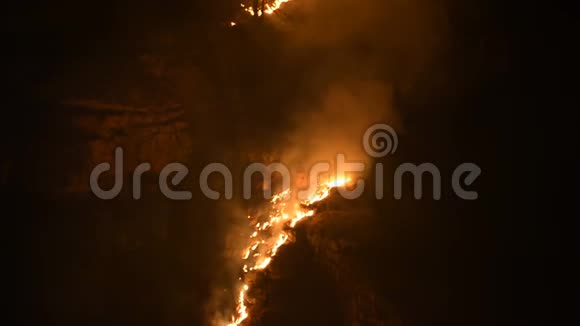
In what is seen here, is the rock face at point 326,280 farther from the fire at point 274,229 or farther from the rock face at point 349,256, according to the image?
the fire at point 274,229

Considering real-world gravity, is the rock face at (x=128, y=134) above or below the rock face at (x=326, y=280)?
above

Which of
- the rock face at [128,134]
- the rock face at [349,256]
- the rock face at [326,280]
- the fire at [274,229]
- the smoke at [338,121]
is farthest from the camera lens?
the smoke at [338,121]

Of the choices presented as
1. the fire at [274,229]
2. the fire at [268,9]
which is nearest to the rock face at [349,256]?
the fire at [274,229]

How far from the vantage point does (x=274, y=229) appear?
35.5 feet

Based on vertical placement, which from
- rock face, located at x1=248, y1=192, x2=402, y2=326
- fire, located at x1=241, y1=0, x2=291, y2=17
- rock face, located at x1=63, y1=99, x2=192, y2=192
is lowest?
rock face, located at x1=248, y1=192, x2=402, y2=326

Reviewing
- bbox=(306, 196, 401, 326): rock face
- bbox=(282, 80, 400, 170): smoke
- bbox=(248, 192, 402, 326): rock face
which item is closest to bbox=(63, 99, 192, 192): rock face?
bbox=(282, 80, 400, 170): smoke

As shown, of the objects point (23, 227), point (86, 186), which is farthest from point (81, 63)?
point (23, 227)

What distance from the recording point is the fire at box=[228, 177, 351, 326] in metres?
10.2

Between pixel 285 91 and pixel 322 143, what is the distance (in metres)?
1.61

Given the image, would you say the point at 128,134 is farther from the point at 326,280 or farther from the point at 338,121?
the point at 338,121

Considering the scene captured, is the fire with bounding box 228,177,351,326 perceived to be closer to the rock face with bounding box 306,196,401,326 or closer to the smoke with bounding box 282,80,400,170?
the rock face with bounding box 306,196,401,326

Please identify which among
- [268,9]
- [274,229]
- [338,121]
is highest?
[268,9]

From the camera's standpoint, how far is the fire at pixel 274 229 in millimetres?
10195

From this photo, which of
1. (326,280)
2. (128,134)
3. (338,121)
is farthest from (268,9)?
(326,280)
